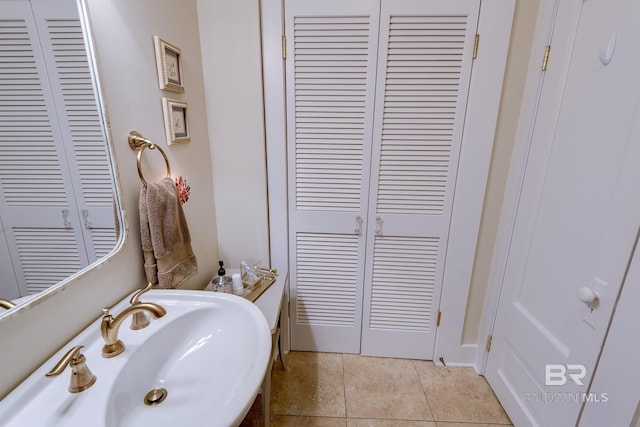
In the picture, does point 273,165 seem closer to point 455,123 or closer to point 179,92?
point 179,92

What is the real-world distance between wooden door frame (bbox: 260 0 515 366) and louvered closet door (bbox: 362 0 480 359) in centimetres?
5

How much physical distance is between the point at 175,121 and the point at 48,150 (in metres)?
0.55

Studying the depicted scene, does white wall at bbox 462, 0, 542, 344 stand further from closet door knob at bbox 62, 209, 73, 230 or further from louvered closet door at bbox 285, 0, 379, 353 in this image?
closet door knob at bbox 62, 209, 73, 230

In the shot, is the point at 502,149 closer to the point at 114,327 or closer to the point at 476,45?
the point at 476,45

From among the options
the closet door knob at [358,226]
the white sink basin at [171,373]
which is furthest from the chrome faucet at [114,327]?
the closet door knob at [358,226]

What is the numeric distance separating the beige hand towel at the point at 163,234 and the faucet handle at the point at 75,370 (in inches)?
15.2

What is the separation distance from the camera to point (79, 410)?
1.88 feet

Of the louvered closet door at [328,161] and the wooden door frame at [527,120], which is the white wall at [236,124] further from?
the wooden door frame at [527,120]

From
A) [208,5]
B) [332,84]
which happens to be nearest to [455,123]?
A: [332,84]

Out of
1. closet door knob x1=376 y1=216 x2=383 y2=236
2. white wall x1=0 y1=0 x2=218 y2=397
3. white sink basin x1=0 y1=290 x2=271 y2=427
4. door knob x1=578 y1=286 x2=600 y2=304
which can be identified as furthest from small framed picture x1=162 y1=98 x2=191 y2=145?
door knob x1=578 y1=286 x2=600 y2=304

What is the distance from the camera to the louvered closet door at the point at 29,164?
560 millimetres

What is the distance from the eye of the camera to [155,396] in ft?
2.44

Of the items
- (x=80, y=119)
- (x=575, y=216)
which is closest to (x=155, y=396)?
(x=80, y=119)

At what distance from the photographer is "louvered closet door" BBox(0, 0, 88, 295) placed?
1.84ft
